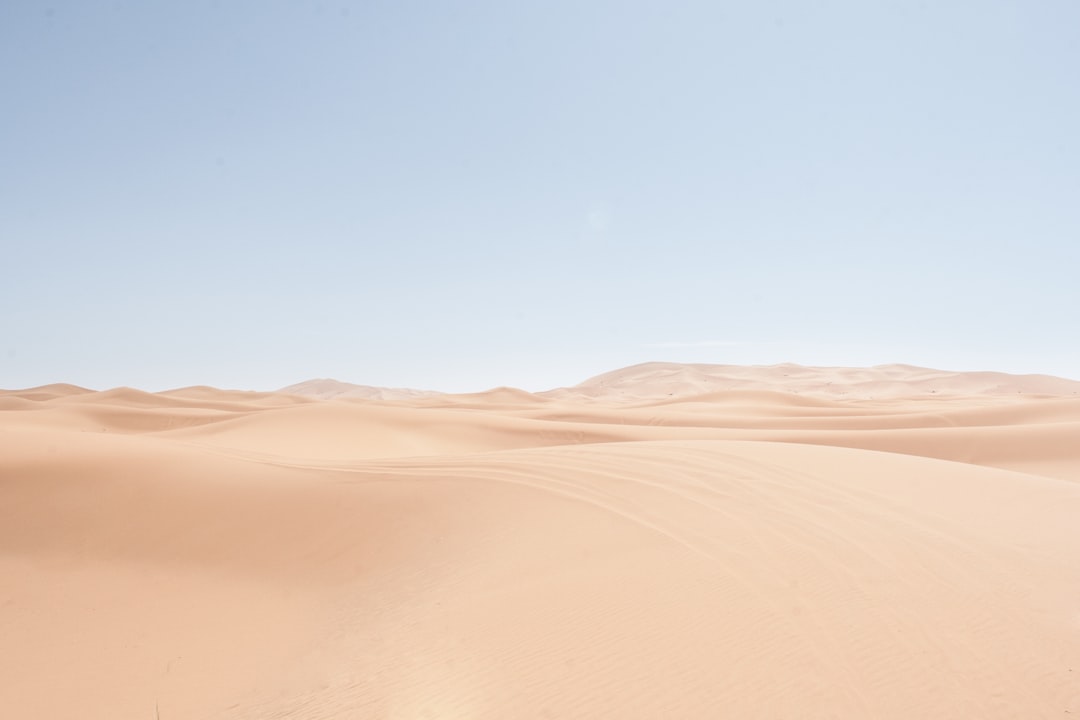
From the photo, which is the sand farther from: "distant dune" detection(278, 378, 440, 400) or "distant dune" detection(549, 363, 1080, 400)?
"distant dune" detection(278, 378, 440, 400)

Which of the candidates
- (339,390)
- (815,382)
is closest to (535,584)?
(815,382)

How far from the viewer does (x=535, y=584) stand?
4609 millimetres

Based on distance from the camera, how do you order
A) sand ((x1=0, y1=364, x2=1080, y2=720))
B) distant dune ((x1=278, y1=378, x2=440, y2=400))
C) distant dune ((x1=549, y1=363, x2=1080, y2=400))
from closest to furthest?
1. sand ((x1=0, y1=364, x2=1080, y2=720))
2. distant dune ((x1=549, y1=363, x2=1080, y2=400))
3. distant dune ((x1=278, y1=378, x2=440, y2=400))

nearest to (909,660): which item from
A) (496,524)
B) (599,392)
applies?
(496,524)

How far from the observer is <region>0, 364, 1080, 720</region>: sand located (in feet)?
10.3

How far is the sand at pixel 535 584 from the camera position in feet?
10.3

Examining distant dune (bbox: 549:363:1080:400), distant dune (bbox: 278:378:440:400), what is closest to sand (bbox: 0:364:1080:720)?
distant dune (bbox: 549:363:1080:400)

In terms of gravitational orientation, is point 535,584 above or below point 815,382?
below

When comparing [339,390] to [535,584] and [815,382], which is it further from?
[535,584]

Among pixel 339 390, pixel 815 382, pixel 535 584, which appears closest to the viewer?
pixel 535 584

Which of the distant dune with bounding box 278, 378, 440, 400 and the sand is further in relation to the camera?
the distant dune with bounding box 278, 378, 440, 400

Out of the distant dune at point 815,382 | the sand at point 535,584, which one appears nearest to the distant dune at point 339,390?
the distant dune at point 815,382

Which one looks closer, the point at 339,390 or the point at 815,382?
the point at 815,382

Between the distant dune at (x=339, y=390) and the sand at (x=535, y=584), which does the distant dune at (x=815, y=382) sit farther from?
the sand at (x=535, y=584)
